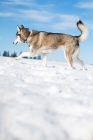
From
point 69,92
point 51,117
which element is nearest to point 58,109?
point 51,117

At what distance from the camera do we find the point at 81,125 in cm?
279

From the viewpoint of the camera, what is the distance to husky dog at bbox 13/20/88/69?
1115 centimetres

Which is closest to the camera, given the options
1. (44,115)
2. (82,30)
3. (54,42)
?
(44,115)

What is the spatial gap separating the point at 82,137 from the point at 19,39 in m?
10.2

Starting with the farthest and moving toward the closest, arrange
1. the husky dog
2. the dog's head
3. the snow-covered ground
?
1. the dog's head
2. the husky dog
3. the snow-covered ground

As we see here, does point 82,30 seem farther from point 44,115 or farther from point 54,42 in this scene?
point 44,115

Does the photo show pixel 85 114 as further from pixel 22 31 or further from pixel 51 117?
pixel 22 31

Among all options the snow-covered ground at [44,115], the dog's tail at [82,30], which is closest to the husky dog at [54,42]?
the dog's tail at [82,30]

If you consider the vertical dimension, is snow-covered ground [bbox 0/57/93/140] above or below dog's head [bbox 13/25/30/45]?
below

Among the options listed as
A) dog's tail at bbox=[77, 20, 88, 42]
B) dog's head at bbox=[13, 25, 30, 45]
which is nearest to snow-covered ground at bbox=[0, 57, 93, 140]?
dog's tail at bbox=[77, 20, 88, 42]

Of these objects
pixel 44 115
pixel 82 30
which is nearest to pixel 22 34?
pixel 82 30

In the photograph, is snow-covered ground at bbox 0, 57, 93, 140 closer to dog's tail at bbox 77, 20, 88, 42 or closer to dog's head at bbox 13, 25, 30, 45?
dog's tail at bbox 77, 20, 88, 42

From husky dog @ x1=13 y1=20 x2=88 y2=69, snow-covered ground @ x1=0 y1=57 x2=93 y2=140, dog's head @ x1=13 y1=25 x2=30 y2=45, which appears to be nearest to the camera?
snow-covered ground @ x1=0 y1=57 x2=93 y2=140

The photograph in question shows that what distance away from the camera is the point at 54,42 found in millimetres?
11531
